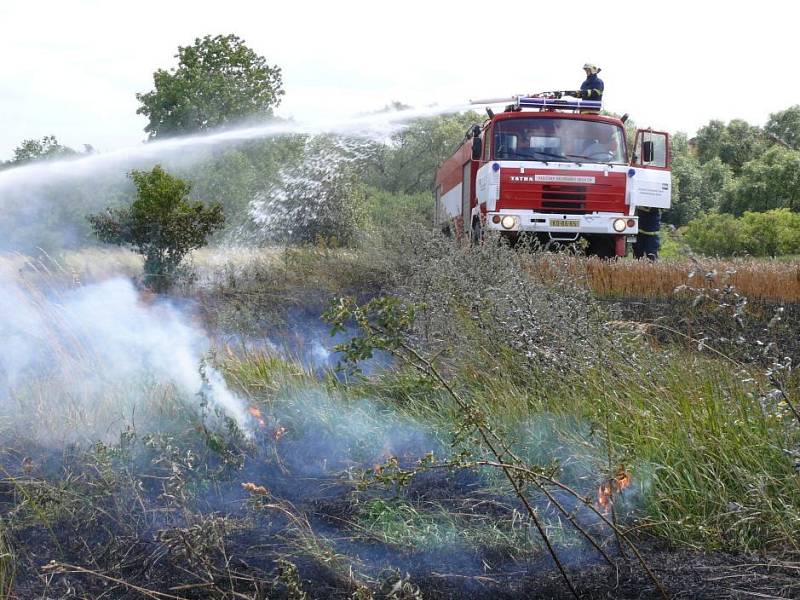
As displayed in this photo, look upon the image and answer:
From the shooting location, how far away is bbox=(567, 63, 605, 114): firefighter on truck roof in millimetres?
11727

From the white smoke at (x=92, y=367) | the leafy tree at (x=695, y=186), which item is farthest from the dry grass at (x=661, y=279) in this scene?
the leafy tree at (x=695, y=186)

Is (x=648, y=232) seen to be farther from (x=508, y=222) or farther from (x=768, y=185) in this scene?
(x=768, y=185)

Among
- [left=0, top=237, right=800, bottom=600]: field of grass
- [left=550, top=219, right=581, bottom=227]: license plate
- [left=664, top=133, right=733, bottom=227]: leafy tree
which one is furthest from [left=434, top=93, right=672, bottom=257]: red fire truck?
[left=664, top=133, right=733, bottom=227]: leafy tree

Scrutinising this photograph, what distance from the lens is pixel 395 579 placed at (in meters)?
2.46

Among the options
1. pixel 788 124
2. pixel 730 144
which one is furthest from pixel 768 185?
pixel 730 144

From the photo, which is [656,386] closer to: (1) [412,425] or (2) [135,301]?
(1) [412,425]

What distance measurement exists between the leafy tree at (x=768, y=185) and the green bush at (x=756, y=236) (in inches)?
302

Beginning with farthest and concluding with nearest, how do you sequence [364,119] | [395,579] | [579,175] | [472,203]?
[364,119], [472,203], [579,175], [395,579]

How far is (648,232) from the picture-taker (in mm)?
12047

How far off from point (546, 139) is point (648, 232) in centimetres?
221

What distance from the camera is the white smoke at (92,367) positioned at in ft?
13.8

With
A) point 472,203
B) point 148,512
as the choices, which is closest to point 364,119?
point 472,203

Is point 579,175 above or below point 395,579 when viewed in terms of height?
above

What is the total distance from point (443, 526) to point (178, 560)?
0.95 metres
